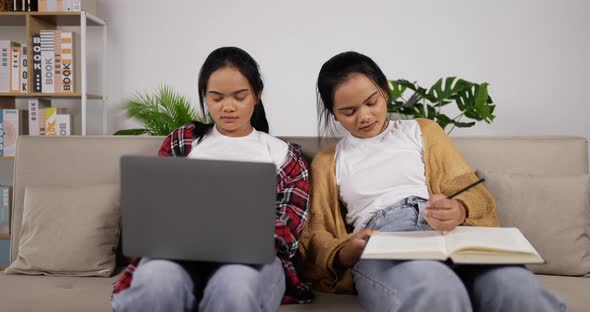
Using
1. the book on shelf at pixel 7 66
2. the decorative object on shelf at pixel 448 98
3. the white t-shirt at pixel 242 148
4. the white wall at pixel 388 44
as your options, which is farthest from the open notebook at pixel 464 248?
the book on shelf at pixel 7 66

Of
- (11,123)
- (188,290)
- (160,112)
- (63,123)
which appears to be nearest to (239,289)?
(188,290)

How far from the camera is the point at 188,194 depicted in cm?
110

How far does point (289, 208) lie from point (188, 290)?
1.26 feet

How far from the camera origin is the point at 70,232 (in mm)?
1706

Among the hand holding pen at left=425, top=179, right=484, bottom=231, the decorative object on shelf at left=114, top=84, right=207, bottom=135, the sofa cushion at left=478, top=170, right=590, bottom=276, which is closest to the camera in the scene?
the hand holding pen at left=425, top=179, right=484, bottom=231

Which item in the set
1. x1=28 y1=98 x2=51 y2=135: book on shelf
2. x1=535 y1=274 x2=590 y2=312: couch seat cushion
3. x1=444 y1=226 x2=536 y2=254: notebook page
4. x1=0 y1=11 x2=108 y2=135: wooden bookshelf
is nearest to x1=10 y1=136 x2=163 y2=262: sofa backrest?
x1=444 y1=226 x2=536 y2=254: notebook page

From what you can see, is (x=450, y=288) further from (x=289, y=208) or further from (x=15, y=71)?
(x=15, y=71)

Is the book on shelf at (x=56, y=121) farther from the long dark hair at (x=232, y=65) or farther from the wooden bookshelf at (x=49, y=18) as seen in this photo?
the long dark hair at (x=232, y=65)

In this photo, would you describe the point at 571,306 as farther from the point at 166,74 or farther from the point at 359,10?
the point at 166,74

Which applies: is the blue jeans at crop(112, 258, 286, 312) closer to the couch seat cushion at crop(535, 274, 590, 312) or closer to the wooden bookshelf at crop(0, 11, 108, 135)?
the couch seat cushion at crop(535, 274, 590, 312)

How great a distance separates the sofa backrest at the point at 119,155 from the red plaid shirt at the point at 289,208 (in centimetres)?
22

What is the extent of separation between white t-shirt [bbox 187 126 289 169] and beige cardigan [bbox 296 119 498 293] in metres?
0.12

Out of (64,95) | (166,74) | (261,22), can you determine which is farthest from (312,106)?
(64,95)

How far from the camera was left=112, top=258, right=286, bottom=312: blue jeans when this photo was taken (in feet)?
3.76
